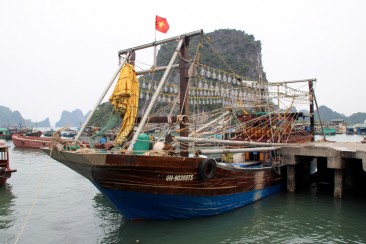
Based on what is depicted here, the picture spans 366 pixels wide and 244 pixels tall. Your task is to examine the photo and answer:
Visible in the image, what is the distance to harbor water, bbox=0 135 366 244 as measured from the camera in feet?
36.1

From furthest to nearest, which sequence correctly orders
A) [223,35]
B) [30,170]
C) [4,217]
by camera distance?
[223,35] < [30,170] < [4,217]

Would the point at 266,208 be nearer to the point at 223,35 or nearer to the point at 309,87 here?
the point at 309,87

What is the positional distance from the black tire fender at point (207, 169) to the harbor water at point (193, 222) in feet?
6.65

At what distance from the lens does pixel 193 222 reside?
12.0 meters

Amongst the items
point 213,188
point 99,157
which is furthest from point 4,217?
point 213,188

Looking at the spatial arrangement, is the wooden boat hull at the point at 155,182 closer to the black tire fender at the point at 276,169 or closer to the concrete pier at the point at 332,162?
the black tire fender at the point at 276,169

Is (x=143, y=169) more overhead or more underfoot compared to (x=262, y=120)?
more underfoot

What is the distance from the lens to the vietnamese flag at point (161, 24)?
40.8ft

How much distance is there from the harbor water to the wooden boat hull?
613 millimetres

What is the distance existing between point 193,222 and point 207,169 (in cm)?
226

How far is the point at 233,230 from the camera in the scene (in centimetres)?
1176

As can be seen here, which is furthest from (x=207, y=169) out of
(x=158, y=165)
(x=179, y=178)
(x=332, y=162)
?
(x=332, y=162)

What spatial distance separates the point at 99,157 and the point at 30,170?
71.2 ft

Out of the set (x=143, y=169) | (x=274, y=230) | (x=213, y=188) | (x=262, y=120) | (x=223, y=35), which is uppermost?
(x=223, y=35)
